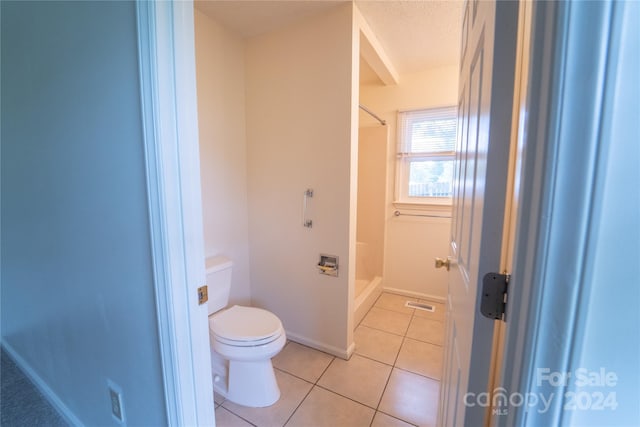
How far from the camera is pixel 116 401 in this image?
104 cm

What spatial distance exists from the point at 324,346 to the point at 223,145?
5.54 ft

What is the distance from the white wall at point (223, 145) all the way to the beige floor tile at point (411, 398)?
1.30 metres

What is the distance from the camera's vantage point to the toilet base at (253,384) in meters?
1.50

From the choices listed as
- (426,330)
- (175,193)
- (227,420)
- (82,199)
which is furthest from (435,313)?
(82,199)

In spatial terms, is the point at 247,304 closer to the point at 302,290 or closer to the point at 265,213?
the point at 302,290

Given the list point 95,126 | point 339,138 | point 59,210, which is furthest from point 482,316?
point 59,210

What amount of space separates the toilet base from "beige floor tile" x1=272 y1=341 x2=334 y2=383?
0.25m

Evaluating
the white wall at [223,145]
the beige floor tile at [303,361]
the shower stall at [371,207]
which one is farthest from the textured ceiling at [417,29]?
the beige floor tile at [303,361]

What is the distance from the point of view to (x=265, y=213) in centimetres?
215

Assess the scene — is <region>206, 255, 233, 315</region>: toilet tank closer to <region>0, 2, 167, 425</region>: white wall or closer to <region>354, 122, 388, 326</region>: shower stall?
<region>0, 2, 167, 425</region>: white wall

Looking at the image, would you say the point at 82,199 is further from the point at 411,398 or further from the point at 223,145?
the point at 411,398

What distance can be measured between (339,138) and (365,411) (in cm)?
163

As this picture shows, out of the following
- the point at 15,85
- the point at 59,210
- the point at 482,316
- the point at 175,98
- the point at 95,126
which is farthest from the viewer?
the point at 15,85

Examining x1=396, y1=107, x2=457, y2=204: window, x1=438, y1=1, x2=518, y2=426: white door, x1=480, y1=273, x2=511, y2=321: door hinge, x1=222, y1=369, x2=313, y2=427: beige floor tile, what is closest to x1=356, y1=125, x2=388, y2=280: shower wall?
x1=396, y1=107, x2=457, y2=204: window
